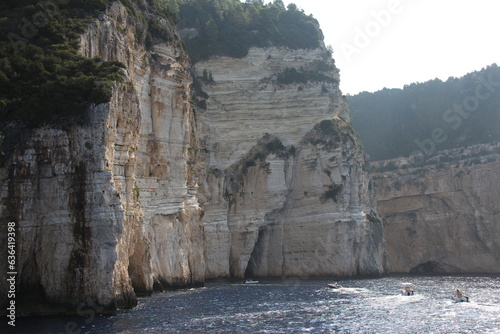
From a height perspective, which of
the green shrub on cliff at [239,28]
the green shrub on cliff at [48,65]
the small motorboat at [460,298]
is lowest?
the small motorboat at [460,298]

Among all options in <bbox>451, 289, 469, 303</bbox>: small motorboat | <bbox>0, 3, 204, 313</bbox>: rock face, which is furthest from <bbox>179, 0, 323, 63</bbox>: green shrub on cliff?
<bbox>451, 289, 469, 303</bbox>: small motorboat

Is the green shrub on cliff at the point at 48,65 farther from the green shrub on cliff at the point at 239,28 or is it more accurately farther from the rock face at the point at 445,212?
the rock face at the point at 445,212

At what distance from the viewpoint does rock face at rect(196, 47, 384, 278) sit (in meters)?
62.5

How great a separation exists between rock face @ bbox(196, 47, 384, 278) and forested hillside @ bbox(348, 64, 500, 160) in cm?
2476

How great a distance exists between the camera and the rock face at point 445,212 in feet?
236

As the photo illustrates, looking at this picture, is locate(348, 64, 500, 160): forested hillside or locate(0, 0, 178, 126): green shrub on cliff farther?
locate(348, 64, 500, 160): forested hillside

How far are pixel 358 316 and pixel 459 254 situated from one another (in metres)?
46.3

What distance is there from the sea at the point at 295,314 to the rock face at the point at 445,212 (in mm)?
26128

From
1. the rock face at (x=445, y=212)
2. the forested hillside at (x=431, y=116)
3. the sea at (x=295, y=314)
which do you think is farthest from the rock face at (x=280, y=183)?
the forested hillside at (x=431, y=116)

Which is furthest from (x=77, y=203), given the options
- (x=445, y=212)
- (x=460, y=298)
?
(x=445, y=212)

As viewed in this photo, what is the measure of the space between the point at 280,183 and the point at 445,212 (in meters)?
23.9

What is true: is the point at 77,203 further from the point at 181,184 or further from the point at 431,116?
the point at 431,116

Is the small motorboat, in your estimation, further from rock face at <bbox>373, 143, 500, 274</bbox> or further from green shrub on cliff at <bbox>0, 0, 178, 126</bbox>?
rock face at <bbox>373, 143, 500, 274</bbox>

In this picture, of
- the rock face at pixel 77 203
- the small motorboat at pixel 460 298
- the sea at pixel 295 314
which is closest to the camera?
the sea at pixel 295 314
